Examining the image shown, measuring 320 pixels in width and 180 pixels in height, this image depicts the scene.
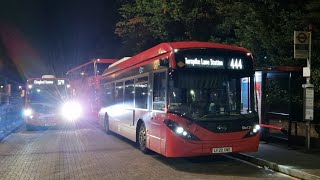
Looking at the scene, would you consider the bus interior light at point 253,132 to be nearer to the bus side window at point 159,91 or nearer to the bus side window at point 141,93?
the bus side window at point 159,91

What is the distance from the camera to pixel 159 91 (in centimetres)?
1106

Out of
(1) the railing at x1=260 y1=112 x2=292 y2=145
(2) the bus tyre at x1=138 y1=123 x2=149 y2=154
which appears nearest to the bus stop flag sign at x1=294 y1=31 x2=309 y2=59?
(1) the railing at x1=260 y1=112 x2=292 y2=145

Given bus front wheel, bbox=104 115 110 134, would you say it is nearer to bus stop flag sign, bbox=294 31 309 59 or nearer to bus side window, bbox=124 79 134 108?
bus side window, bbox=124 79 134 108

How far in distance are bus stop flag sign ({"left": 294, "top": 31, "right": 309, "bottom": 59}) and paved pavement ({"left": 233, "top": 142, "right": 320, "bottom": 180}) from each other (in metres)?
2.76

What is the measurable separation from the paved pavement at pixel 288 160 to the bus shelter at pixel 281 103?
0.70 meters

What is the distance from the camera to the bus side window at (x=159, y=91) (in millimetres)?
10656

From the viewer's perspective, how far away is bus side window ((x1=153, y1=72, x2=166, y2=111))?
35.0 ft

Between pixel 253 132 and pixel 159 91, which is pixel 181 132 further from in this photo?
pixel 253 132

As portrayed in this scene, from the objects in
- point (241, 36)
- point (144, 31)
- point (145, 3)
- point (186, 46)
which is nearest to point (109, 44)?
point (144, 31)

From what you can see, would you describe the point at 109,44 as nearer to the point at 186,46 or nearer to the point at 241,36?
the point at 241,36

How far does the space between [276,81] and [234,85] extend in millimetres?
5661

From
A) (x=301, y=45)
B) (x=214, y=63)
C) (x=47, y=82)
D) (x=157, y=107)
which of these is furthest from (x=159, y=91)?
(x=47, y=82)

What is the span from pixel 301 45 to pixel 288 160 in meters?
3.34

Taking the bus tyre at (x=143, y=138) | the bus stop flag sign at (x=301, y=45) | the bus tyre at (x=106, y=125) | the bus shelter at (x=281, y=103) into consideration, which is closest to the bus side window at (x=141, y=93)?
the bus tyre at (x=143, y=138)
